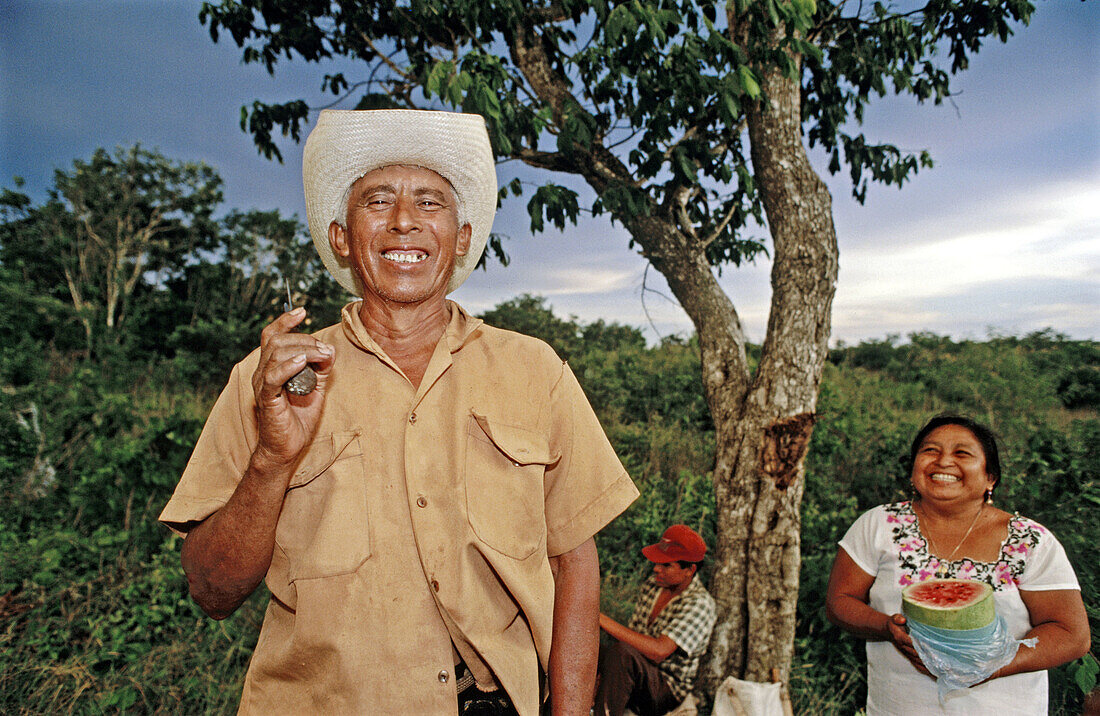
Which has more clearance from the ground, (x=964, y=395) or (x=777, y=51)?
(x=777, y=51)

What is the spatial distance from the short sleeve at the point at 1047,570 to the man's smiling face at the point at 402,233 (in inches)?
99.5

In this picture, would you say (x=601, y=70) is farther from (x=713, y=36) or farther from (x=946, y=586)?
(x=946, y=586)

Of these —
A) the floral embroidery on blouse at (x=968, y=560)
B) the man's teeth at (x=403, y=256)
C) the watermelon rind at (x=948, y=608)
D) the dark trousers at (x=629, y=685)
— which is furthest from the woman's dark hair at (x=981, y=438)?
the man's teeth at (x=403, y=256)

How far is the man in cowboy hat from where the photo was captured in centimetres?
130

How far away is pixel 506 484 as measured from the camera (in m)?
1.46

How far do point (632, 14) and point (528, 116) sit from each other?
0.76 meters

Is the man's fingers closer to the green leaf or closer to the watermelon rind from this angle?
the watermelon rind

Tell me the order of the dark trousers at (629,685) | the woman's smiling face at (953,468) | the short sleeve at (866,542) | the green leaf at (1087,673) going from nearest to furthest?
the woman's smiling face at (953,468) → the short sleeve at (866,542) → the green leaf at (1087,673) → the dark trousers at (629,685)

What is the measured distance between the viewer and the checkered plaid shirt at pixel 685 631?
3.44 m

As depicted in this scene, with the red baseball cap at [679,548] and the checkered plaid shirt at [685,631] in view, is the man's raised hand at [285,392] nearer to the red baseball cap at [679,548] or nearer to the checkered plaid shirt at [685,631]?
the red baseball cap at [679,548]

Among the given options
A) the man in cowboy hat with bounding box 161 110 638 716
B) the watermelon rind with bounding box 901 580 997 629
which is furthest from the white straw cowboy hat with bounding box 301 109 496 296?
the watermelon rind with bounding box 901 580 997 629

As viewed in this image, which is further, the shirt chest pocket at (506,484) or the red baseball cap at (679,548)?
the red baseball cap at (679,548)

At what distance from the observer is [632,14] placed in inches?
110

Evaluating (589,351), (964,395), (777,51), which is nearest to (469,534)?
(777,51)
